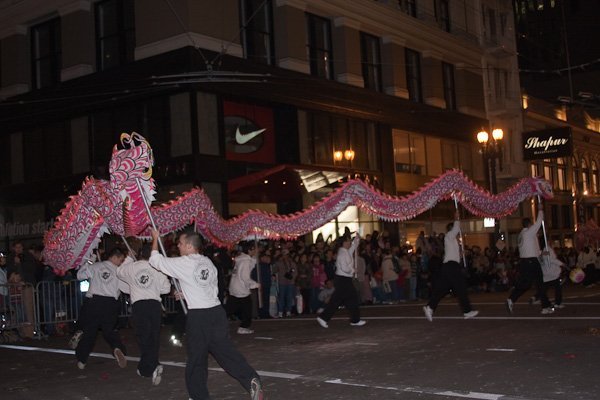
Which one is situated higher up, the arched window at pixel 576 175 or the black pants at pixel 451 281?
the arched window at pixel 576 175

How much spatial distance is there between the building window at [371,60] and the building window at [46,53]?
11770mm

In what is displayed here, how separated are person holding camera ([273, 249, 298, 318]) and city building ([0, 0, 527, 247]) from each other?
382cm

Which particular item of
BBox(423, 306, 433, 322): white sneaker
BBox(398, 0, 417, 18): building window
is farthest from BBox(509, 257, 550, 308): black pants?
BBox(398, 0, 417, 18): building window

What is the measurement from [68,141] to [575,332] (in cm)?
1993

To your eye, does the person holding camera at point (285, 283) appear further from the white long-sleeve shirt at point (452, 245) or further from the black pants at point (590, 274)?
the black pants at point (590, 274)

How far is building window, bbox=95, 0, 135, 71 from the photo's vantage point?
25.0 metres

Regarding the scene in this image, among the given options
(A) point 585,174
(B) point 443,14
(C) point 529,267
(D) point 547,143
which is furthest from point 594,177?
(C) point 529,267

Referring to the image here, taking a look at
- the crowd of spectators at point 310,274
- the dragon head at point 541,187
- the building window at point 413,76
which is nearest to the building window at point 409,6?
the building window at point 413,76

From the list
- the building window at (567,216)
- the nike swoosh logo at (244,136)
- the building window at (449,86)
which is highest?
the building window at (449,86)

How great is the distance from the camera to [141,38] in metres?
24.0

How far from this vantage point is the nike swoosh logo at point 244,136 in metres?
24.7

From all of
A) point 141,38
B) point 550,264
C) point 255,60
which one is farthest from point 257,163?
point 550,264

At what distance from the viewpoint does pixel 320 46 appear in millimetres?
28438

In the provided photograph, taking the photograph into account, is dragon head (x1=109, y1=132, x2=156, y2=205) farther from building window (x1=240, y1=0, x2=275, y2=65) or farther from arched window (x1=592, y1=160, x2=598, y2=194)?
arched window (x1=592, y1=160, x2=598, y2=194)
